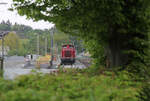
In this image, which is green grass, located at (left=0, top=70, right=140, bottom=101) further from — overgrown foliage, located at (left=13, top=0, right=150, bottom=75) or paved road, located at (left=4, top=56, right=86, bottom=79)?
overgrown foliage, located at (left=13, top=0, right=150, bottom=75)

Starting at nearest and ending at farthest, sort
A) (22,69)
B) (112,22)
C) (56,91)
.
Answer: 1. (56,91)
2. (112,22)
3. (22,69)

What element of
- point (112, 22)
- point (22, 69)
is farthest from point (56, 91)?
point (22, 69)

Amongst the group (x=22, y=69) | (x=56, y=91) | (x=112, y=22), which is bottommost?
(x=22, y=69)

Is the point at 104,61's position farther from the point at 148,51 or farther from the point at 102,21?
the point at 102,21

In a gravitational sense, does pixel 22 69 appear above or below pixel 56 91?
below

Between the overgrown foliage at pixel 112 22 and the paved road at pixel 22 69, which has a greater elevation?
the overgrown foliage at pixel 112 22

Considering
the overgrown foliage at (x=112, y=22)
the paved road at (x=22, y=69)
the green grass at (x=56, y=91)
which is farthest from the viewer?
the overgrown foliage at (x=112, y=22)

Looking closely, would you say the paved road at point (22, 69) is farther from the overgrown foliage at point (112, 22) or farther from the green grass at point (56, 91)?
the overgrown foliage at point (112, 22)

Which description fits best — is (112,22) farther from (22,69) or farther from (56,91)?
(22,69)

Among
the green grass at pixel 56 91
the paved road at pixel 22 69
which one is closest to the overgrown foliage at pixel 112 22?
the paved road at pixel 22 69

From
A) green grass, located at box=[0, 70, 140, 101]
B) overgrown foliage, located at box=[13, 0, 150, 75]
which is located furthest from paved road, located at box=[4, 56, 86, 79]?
overgrown foliage, located at box=[13, 0, 150, 75]

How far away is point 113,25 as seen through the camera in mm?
6625

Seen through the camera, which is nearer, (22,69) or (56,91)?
(56,91)

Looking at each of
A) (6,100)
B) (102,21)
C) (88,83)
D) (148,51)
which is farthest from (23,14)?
(6,100)
